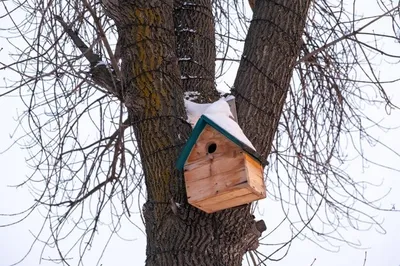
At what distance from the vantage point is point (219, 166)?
7.29 feet

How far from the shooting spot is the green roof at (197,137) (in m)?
2.16

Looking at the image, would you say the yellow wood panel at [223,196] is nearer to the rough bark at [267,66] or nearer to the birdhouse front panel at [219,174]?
the birdhouse front panel at [219,174]

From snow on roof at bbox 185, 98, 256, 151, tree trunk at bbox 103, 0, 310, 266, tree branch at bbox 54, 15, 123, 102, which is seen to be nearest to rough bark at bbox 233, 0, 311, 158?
tree trunk at bbox 103, 0, 310, 266

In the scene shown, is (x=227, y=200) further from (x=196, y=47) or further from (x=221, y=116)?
(x=196, y=47)

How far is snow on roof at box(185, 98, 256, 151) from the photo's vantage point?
2.17 m

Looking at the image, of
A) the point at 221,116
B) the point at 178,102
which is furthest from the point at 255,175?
the point at 178,102

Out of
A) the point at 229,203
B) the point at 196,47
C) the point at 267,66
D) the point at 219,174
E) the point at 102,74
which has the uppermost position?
the point at 196,47

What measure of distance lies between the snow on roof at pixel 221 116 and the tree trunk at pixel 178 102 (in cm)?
5

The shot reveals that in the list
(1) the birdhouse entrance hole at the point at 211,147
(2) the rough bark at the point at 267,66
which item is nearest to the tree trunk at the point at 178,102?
(2) the rough bark at the point at 267,66

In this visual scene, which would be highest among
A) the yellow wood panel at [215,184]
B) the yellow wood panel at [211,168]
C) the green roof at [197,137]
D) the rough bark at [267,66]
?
the rough bark at [267,66]

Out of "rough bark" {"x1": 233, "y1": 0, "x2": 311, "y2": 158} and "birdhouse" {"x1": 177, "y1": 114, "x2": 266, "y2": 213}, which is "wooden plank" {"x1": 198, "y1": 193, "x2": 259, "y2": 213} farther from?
"rough bark" {"x1": 233, "y1": 0, "x2": 311, "y2": 158}

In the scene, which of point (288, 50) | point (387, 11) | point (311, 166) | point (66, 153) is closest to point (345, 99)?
point (311, 166)

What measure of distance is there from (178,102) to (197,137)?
0.73 feet

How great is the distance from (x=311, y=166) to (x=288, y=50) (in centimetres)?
134
